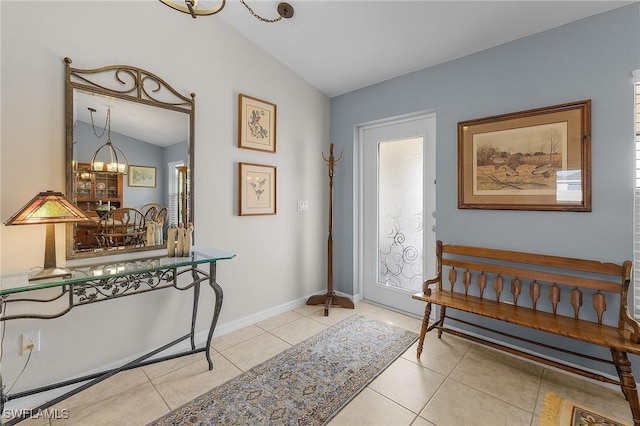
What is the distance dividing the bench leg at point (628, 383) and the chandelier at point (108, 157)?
3334 millimetres

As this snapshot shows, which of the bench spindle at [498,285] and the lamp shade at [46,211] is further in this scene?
the bench spindle at [498,285]

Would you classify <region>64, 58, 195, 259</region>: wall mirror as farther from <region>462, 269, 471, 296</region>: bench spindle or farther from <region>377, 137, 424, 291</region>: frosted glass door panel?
<region>462, 269, 471, 296</region>: bench spindle

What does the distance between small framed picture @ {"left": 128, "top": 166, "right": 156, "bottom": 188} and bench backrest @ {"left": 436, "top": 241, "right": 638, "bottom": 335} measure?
8.04 ft

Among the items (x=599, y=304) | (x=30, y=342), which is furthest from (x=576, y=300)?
(x=30, y=342)

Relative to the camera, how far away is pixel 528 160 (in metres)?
2.27

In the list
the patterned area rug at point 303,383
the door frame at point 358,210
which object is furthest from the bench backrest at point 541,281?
the door frame at point 358,210

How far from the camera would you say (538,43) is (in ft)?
7.27

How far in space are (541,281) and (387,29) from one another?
2.34 metres

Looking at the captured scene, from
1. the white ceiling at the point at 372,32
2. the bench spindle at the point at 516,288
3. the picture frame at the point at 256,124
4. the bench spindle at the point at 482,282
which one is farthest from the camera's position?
the picture frame at the point at 256,124

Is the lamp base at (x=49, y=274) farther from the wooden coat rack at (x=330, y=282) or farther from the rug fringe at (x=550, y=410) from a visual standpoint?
the rug fringe at (x=550, y=410)

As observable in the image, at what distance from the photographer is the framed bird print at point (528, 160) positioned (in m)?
2.06

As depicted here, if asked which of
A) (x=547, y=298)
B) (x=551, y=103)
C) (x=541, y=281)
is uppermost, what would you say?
(x=551, y=103)

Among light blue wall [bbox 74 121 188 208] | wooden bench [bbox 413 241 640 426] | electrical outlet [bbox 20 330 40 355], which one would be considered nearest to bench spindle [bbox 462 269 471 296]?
wooden bench [bbox 413 241 640 426]

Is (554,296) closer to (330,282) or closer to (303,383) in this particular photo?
(303,383)
